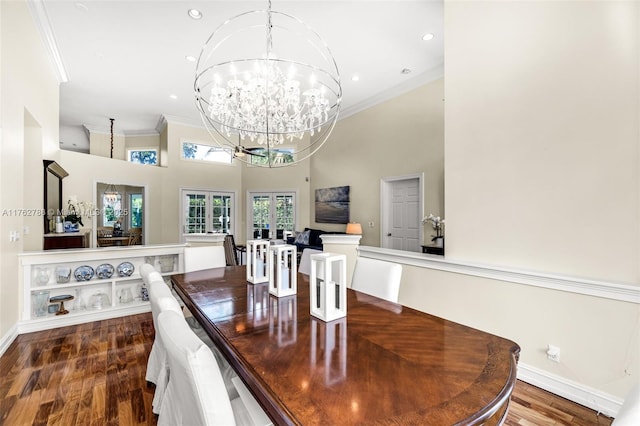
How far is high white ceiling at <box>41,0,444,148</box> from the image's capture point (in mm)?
3254

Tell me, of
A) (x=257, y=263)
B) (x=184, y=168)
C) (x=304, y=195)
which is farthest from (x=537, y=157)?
(x=184, y=168)

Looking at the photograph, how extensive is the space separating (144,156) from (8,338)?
681 cm

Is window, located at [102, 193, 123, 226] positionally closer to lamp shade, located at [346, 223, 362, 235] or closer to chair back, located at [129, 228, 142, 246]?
chair back, located at [129, 228, 142, 246]

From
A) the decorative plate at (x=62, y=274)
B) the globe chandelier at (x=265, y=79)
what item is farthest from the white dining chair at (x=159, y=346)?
the decorative plate at (x=62, y=274)

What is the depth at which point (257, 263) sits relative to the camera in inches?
91.0

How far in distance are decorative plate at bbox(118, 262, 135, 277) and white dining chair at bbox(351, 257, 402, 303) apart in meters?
2.95

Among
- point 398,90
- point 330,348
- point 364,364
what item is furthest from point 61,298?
point 398,90

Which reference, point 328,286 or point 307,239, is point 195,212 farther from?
point 328,286

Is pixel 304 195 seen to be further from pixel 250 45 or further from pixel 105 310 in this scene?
pixel 105 310

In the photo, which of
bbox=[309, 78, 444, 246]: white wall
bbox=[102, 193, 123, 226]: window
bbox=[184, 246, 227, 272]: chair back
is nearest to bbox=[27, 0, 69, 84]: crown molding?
bbox=[184, 246, 227, 272]: chair back

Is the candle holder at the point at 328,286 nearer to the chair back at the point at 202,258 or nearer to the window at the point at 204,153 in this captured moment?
the chair back at the point at 202,258

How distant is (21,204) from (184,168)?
14.5 ft

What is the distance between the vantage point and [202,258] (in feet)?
10.3

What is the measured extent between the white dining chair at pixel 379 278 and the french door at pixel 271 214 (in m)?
5.46
